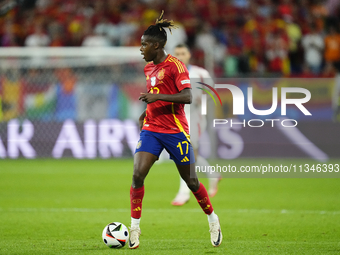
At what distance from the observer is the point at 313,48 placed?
1558 cm

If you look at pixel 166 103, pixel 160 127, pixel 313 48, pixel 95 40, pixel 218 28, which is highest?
pixel 218 28

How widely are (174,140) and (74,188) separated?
5.13 m

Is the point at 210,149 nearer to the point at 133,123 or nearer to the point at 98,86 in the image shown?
the point at 133,123

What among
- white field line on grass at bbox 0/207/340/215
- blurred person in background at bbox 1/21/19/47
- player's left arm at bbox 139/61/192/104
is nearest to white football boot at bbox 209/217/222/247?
player's left arm at bbox 139/61/192/104

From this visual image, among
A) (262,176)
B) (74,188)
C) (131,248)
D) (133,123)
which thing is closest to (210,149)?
(262,176)

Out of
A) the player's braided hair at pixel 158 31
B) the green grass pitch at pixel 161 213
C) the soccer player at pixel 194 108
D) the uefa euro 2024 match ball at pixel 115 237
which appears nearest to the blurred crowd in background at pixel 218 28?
the green grass pitch at pixel 161 213

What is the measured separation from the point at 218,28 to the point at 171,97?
1227cm

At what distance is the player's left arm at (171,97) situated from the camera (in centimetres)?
491

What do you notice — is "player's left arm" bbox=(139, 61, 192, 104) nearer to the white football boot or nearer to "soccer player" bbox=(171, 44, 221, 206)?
the white football boot

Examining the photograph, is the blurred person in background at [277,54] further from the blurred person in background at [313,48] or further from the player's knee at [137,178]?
the player's knee at [137,178]

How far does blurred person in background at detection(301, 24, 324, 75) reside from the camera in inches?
608

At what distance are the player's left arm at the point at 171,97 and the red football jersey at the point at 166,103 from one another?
12 cm

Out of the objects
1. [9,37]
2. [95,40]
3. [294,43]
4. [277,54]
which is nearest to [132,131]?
[95,40]

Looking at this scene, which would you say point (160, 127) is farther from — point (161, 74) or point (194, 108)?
point (194, 108)
